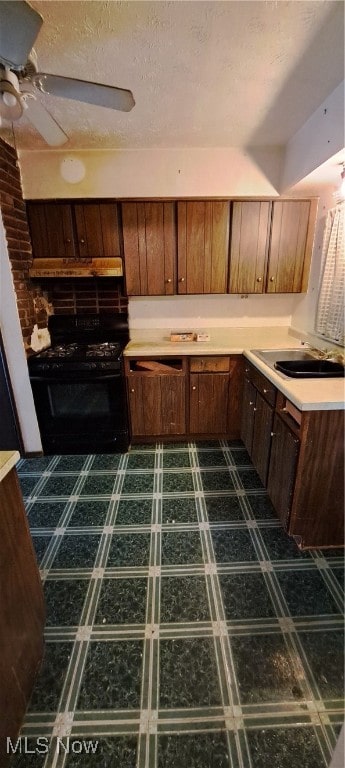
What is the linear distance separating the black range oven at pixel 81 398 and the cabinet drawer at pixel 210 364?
1.92 ft

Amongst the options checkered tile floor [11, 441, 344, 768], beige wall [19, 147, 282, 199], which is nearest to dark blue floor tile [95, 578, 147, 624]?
checkered tile floor [11, 441, 344, 768]

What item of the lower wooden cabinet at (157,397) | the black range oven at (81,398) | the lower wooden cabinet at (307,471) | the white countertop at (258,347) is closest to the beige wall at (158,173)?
the white countertop at (258,347)

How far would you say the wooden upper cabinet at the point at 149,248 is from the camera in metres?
2.36

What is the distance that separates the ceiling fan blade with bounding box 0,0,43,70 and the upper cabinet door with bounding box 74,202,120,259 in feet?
4.20

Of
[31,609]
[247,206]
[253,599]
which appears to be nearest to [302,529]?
[253,599]

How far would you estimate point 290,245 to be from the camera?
242cm

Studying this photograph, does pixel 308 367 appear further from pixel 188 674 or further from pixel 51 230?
pixel 51 230

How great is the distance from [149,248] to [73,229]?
0.62m

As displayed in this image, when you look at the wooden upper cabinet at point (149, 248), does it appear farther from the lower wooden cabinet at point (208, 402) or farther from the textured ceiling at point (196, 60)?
the lower wooden cabinet at point (208, 402)

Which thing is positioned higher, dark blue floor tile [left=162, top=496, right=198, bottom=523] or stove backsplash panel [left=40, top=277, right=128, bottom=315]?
stove backsplash panel [left=40, top=277, right=128, bottom=315]

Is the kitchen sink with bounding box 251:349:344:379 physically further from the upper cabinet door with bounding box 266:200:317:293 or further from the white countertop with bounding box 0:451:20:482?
the white countertop with bounding box 0:451:20:482

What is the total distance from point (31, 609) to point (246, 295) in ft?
8.58

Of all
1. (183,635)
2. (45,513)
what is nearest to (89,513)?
(45,513)

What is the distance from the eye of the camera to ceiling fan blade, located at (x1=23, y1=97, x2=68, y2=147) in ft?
4.45
